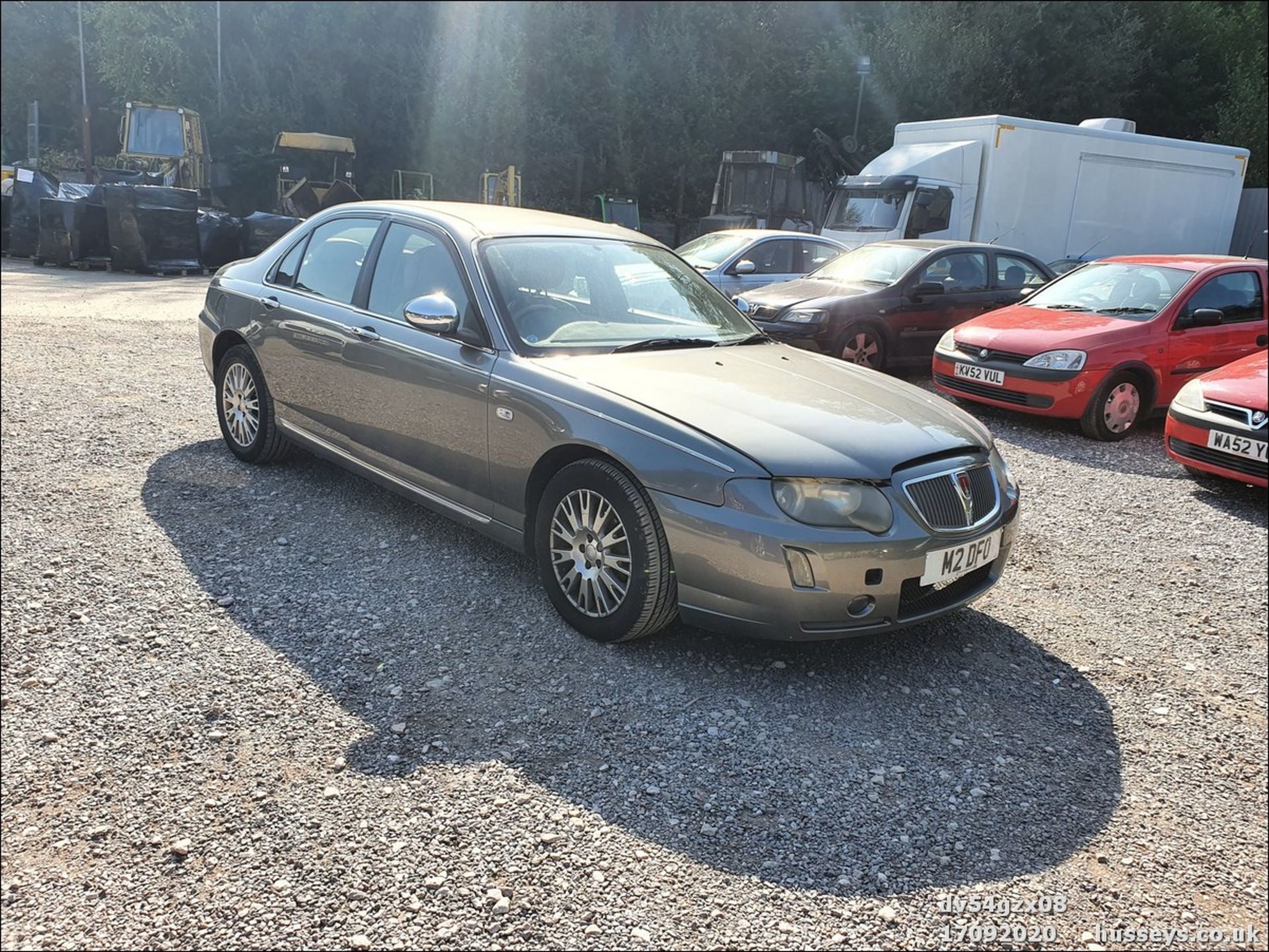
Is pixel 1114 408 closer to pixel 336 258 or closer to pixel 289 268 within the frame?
pixel 336 258

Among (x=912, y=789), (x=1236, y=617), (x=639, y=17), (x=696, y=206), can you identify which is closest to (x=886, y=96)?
(x=696, y=206)

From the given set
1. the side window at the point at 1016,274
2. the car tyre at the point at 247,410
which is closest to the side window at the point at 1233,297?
the side window at the point at 1016,274

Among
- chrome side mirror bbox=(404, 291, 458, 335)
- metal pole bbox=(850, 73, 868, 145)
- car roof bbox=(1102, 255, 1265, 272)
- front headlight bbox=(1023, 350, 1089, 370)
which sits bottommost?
front headlight bbox=(1023, 350, 1089, 370)

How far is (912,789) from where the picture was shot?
2.98m

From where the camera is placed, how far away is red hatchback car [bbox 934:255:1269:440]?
25.7ft

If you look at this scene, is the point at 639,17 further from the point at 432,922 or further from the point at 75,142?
the point at 432,922

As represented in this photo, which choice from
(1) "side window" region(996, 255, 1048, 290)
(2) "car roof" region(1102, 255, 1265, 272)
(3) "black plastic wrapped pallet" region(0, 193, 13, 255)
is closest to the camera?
(2) "car roof" region(1102, 255, 1265, 272)

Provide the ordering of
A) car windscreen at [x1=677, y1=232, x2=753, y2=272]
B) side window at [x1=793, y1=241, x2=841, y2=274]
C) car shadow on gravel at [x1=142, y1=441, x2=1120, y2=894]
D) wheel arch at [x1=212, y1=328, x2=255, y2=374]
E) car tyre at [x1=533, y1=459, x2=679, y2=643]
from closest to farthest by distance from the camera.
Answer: car shadow on gravel at [x1=142, y1=441, x2=1120, y2=894] < car tyre at [x1=533, y1=459, x2=679, y2=643] < wheel arch at [x1=212, y1=328, x2=255, y2=374] < car windscreen at [x1=677, y1=232, x2=753, y2=272] < side window at [x1=793, y1=241, x2=841, y2=274]

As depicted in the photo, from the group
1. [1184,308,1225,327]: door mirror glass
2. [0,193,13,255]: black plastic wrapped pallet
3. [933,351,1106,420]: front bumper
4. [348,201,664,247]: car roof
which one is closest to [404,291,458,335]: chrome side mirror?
[348,201,664,247]: car roof

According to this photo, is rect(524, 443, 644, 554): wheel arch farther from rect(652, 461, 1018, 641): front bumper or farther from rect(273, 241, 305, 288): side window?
rect(273, 241, 305, 288): side window

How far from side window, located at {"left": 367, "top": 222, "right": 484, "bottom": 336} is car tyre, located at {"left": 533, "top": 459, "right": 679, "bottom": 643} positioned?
0.94 meters

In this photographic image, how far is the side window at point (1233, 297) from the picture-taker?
27.2 feet

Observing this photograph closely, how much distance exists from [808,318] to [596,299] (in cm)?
531

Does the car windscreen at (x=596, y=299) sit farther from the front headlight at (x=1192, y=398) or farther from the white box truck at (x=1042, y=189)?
the white box truck at (x=1042, y=189)
